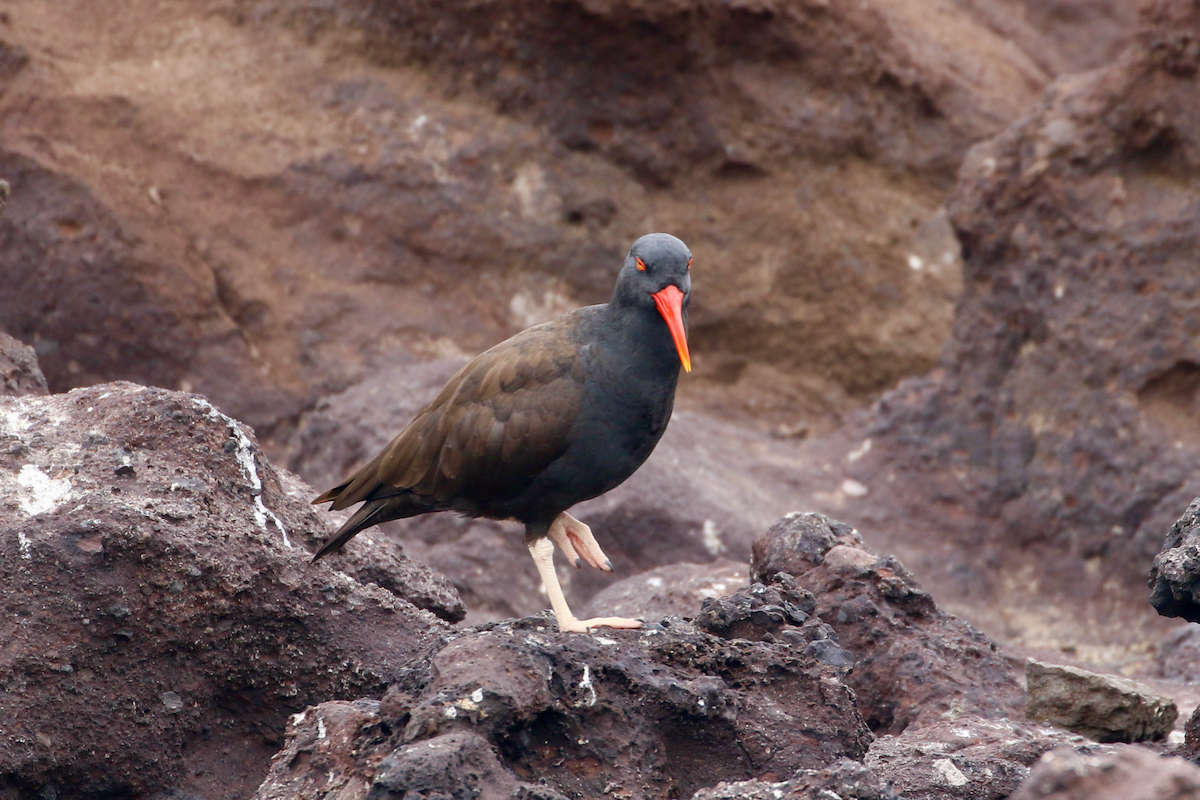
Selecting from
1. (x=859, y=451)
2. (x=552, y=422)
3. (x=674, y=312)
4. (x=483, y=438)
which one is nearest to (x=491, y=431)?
(x=483, y=438)

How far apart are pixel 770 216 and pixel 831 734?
829 cm

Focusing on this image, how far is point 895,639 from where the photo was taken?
205 inches

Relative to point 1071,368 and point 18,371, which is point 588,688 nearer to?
point 18,371

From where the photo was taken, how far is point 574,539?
5551 mm

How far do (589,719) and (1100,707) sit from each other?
2260 mm

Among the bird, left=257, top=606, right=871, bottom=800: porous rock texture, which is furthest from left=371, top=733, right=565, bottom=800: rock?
the bird

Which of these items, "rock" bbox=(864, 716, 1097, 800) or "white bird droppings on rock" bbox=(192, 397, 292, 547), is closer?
"rock" bbox=(864, 716, 1097, 800)

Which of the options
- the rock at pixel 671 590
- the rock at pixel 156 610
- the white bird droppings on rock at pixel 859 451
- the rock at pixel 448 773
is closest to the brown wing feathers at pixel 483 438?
the rock at pixel 156 610

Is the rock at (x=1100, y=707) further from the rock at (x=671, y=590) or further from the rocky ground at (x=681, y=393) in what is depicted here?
the rock at (x=671, y=590)

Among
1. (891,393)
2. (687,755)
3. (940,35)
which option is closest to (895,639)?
(687,755)

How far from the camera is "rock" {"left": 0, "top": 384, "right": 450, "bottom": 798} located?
168 inches

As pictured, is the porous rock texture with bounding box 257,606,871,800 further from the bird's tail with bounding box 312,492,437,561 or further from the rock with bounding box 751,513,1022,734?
the bird's tail with bounding box 312,492,437,561

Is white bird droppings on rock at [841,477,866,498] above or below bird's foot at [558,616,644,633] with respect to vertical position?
below

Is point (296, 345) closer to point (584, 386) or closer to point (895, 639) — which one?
point (584, 386)
